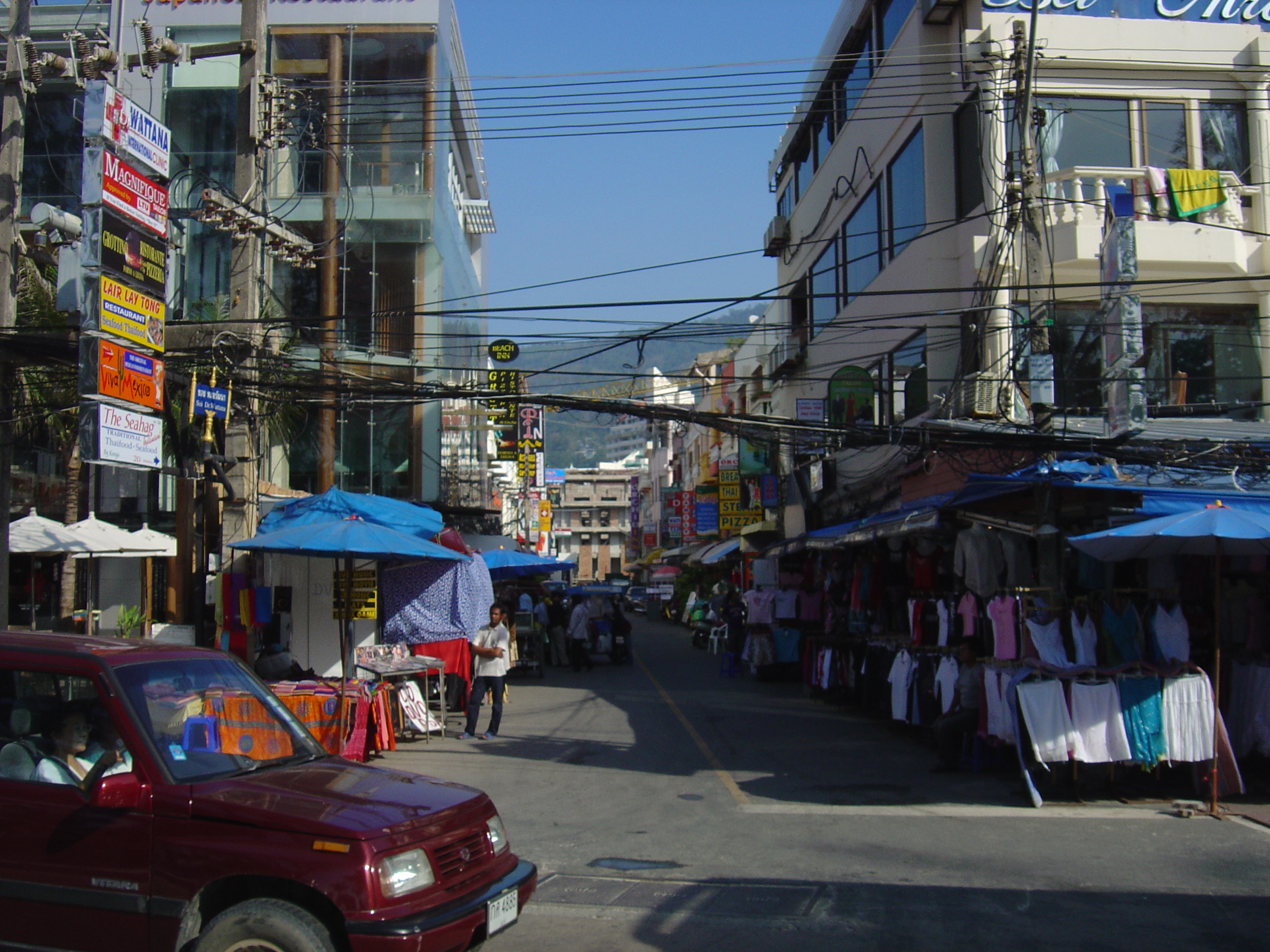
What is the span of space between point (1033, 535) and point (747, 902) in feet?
21.1

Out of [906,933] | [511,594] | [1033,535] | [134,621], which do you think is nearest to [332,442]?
[134,621]

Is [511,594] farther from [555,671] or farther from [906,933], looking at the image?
[906,933]

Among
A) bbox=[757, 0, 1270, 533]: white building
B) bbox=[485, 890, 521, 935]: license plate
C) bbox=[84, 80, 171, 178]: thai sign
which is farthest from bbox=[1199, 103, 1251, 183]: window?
bbox=[485, 890, 521, 935]: license plate

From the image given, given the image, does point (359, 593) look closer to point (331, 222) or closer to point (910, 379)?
point (910, 379)

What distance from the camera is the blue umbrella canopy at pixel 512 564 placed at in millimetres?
23266

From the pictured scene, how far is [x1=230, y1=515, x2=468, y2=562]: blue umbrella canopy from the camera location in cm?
1225

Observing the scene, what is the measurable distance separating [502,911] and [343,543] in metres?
7.87

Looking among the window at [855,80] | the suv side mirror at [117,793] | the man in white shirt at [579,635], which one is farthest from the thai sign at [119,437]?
the window at [855,80]

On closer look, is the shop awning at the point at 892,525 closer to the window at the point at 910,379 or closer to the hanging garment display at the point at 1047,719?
the window at the point at 910,379

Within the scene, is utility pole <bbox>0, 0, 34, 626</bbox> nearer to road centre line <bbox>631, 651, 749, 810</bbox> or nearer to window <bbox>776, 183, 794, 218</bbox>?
road centre line <bbox>631, 651, 749, 810</bbox>

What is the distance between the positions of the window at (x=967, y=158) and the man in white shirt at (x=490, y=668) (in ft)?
35.2

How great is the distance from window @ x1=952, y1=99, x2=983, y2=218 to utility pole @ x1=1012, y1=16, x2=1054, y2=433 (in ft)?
4.39

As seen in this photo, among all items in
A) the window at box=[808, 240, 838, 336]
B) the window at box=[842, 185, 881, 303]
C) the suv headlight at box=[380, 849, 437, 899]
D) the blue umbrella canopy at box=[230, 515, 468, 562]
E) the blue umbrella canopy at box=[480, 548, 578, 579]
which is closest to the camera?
the suv headlight at box=[380, 849, 437, 899]

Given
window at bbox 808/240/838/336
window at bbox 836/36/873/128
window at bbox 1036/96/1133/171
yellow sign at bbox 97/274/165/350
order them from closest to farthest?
yellow sign at bbox 97/274/165/350 < window at bbox 1036/96/1133/171 < window at bbox 836/36/873/128 < window at bbox 808/240/838/336
